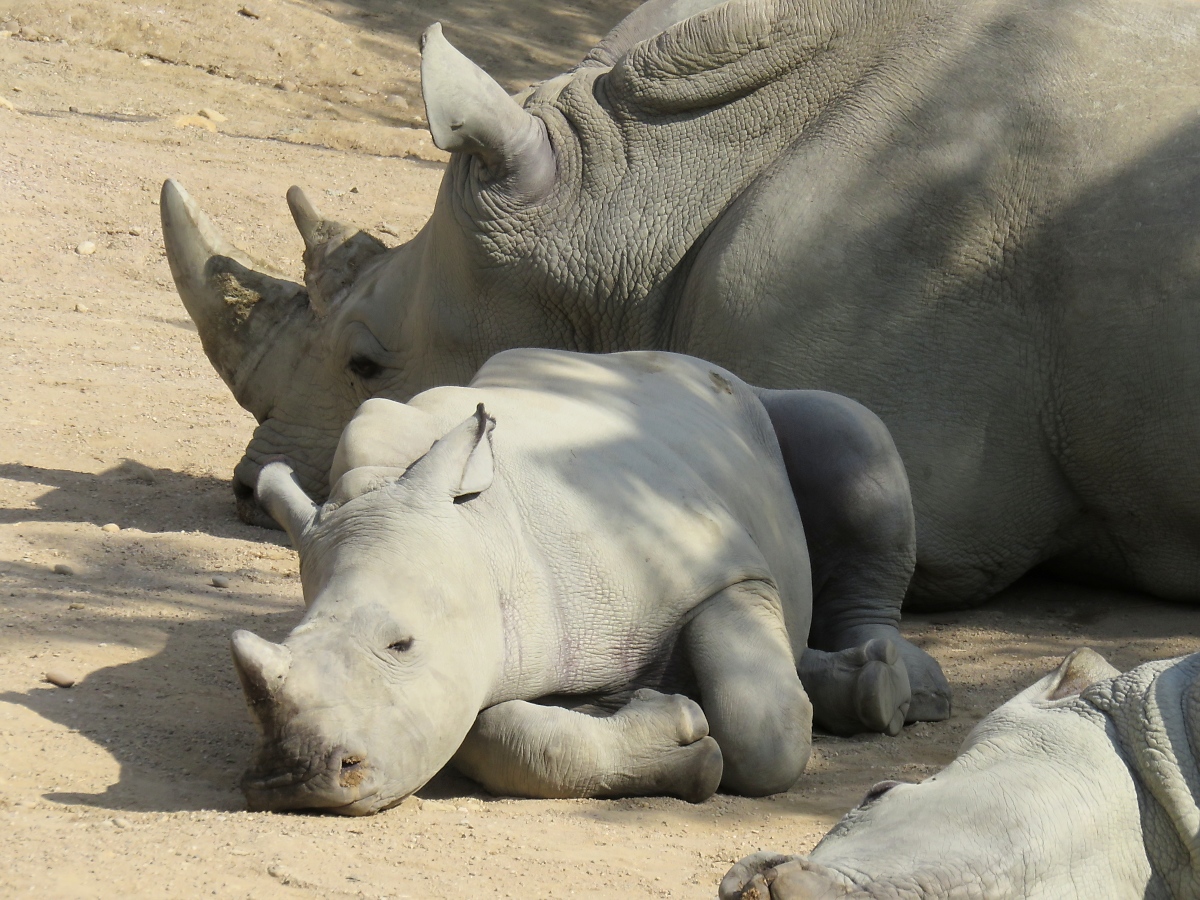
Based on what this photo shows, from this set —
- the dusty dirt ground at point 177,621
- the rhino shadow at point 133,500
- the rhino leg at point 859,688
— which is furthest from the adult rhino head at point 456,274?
the rhino leg at point 859,688

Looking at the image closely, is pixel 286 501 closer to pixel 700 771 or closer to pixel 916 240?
pixel 700 771

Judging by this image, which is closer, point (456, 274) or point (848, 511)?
point (848, 511)

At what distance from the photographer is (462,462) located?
3674 mm

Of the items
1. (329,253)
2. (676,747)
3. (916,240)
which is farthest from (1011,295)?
(329,253)

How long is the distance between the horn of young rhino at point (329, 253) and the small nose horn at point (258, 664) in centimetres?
345

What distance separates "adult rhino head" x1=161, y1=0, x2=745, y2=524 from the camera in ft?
19.5

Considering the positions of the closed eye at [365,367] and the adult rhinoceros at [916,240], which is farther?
the closed eye at [365,367]

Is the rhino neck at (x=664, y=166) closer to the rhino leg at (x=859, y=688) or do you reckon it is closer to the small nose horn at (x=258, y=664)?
the rhino leg at (x=859, y=688)

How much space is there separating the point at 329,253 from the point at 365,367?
52 centimetres

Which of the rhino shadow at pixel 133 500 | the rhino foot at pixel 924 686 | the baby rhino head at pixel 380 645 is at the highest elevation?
the baby rhino head at pixel 380 645

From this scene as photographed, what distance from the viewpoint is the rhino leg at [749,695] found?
3826 mm

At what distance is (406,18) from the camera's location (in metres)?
17.3

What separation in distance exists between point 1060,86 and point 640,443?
7.34 feet

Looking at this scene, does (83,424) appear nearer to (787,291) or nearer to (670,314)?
(670,314)
